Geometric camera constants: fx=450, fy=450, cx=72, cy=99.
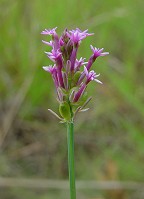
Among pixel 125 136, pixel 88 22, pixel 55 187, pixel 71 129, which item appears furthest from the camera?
pixel 125 136

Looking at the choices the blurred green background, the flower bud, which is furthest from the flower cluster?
the blurred green background

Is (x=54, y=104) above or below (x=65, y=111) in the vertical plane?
above

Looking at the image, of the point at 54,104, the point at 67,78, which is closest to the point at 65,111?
the point at 67,78

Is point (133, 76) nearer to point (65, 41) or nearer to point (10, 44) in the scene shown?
point (10, 44)

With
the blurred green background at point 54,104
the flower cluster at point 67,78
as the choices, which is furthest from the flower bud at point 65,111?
the blurred green background at point 54,104

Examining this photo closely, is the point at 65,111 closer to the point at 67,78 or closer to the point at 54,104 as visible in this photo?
the point at 67,78

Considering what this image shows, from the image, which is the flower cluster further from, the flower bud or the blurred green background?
the blurred green background

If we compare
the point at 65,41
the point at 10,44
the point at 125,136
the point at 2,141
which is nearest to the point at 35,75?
the point at 10,44

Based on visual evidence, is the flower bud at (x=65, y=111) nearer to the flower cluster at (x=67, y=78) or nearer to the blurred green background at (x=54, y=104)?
the flower cluster at (x=67, y=78)
